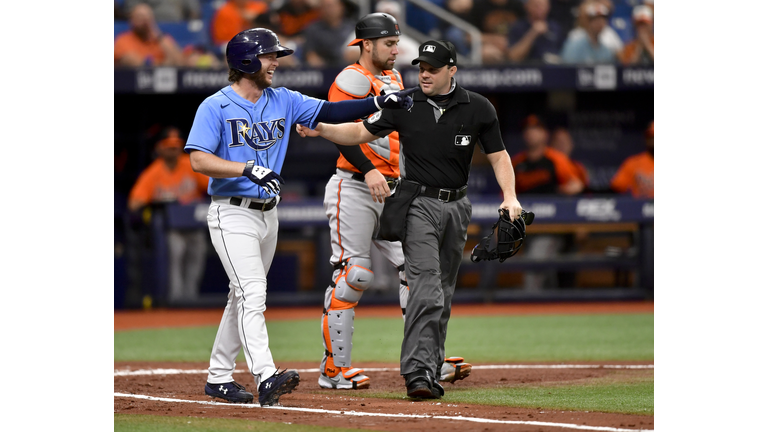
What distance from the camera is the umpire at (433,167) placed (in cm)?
490

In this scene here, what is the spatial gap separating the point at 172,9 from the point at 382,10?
306 centimetres

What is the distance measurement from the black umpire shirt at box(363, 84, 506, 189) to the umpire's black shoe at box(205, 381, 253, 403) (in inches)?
57.1

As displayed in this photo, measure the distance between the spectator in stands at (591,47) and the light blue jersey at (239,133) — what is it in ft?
27.0

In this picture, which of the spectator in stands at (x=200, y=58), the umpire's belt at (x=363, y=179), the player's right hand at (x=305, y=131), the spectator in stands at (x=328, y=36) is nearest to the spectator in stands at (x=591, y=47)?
the spectator in stands at (x=328, y=36)

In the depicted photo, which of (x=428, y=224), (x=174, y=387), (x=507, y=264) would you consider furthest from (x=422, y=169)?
(x=507, y=264)

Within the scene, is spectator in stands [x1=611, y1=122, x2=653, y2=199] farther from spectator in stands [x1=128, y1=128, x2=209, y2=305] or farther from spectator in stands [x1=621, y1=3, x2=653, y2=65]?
spectator in stands [x1=128, y1=128, x2=209, y2=305]

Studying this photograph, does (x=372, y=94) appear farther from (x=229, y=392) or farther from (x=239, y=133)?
(x=229, y=392)

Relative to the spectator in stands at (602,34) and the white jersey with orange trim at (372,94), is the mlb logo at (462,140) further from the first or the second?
the spectator in stands at (602,34)

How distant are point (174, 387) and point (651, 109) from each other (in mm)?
9745

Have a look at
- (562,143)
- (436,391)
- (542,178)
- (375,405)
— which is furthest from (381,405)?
(562,143)

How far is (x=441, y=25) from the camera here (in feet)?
41.0

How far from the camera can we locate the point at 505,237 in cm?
498

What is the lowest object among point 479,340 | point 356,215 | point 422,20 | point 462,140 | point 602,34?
point 479,340

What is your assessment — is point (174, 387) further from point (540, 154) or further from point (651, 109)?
point (651, 109)
